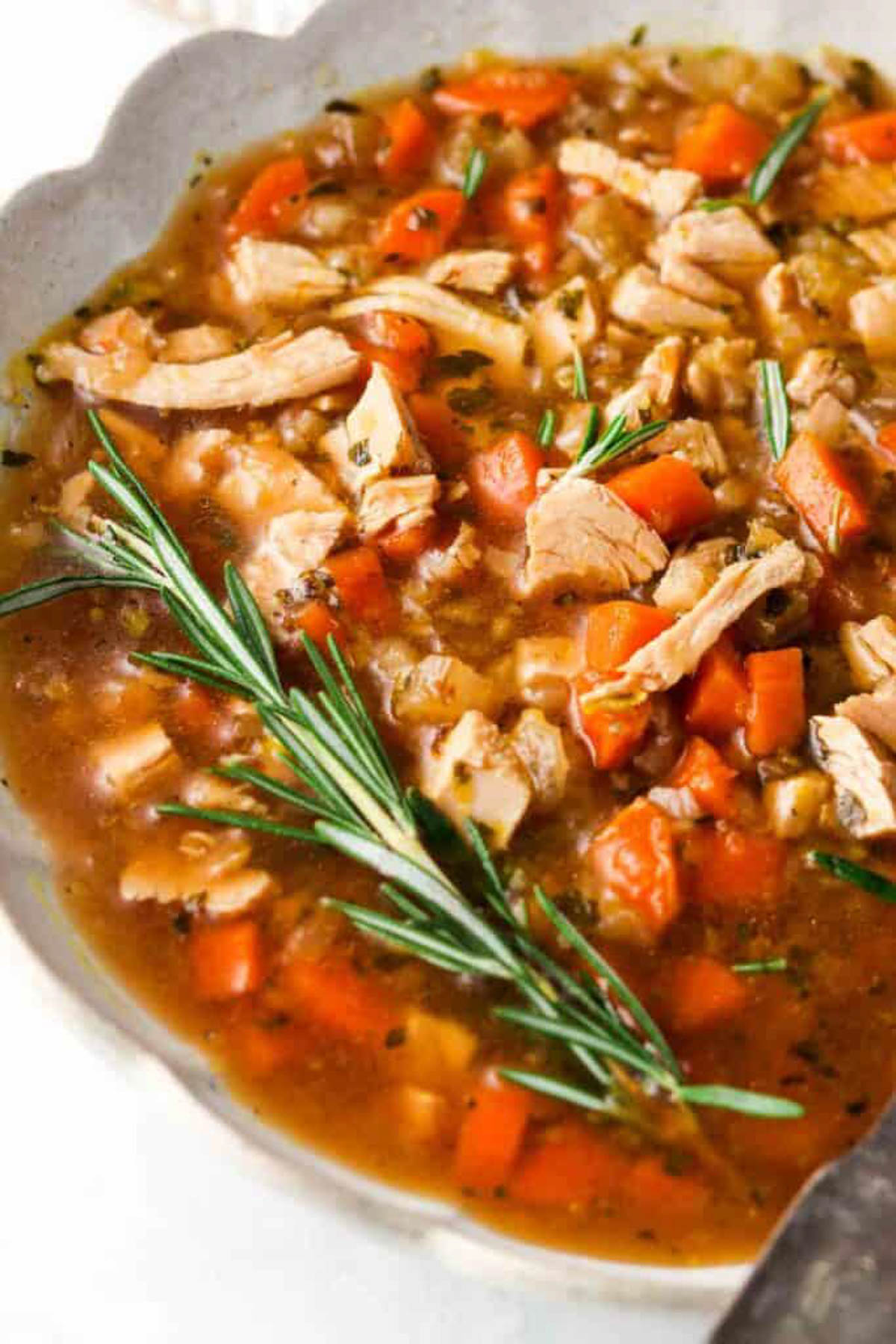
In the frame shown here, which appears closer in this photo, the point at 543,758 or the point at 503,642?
the point at 543,758

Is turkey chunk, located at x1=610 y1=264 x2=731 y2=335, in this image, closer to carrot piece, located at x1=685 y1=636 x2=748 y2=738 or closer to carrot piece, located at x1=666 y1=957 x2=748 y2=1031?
carrot piece, located at x1=685 y1=636 x2=748 y2=738

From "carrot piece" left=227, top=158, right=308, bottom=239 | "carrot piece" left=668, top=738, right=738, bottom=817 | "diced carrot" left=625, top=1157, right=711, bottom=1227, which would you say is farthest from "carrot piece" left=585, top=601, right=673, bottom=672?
"carrot piece" left=227, top=158, right=308, bottom=239

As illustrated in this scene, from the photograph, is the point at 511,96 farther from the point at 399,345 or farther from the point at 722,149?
the point at 399,345

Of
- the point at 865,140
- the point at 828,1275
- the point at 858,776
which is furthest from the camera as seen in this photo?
the point at 865,140

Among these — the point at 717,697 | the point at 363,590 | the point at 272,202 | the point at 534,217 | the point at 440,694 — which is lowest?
the point at 717,697

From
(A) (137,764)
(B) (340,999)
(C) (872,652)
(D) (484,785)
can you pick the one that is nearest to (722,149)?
(C) (872,652)

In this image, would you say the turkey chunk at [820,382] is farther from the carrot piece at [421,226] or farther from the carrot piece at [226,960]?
the carrot piece at [226,960]

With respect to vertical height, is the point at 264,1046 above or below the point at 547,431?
below

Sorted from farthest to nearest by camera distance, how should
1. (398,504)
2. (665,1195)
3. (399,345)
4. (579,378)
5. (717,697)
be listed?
1. (399,345)
2. (579,378)
3. (398,504)
4. (717,697)
5. (665,1195)
